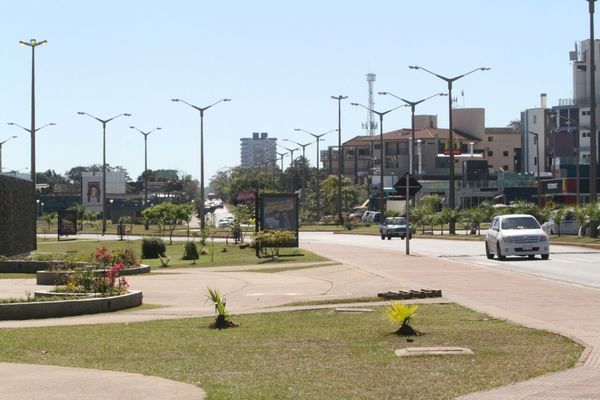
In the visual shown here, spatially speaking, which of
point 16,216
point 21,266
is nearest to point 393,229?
point 21,266

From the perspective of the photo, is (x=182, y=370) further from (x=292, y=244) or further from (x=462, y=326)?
(x=292, y=244)

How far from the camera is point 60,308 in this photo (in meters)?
20.2

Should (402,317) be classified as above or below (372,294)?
above

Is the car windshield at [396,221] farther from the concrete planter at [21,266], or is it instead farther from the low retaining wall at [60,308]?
the low retaining wall at [60,308]

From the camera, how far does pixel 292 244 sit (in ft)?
158

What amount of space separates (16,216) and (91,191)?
104578 mm

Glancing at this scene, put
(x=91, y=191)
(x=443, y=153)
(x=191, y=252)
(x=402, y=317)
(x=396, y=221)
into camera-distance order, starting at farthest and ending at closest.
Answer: (x=443, y=153)
(x=91, y=191)
(x=396, y=221)
(x=191, y=252)
(x=402, y=317)

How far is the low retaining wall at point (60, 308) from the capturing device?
19.7m

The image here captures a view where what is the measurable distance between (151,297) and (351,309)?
7384mm

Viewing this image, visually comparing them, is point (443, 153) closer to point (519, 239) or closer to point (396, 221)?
point (396, 221)

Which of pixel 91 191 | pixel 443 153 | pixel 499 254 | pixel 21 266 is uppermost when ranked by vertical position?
pixel 443 153

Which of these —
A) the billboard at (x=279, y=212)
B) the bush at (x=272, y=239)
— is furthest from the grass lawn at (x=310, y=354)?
the billboard at (x=279, y=212)

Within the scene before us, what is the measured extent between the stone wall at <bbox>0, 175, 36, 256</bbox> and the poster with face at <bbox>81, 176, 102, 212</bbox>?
98718mm

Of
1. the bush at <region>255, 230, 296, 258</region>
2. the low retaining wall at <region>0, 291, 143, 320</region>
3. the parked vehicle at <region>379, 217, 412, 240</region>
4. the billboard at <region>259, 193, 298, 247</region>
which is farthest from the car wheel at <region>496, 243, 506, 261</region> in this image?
the parked vehicle at <region>379, 217, 412, 240</region>
